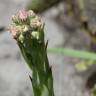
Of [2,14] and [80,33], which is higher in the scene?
[2,14]

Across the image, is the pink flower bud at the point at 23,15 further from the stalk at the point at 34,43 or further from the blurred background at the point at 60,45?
the blurred background at the point at 60,45

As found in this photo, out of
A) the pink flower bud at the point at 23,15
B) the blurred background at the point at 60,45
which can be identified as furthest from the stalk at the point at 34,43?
the blurred background at the point at 60,45

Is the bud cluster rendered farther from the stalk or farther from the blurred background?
the blurred background

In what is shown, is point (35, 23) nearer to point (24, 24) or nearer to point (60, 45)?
point (24, 24)

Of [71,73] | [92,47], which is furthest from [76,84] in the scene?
[92,47]

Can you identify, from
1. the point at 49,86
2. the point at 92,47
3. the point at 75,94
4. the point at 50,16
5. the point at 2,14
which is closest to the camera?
the point at 49,86

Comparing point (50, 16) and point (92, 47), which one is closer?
point (92, 47)

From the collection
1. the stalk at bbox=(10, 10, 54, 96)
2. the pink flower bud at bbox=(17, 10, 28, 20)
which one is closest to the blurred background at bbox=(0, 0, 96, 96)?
the stalk at bbox=(10, 10, 54, 96)

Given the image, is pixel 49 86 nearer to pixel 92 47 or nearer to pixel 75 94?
pixel 75 94
